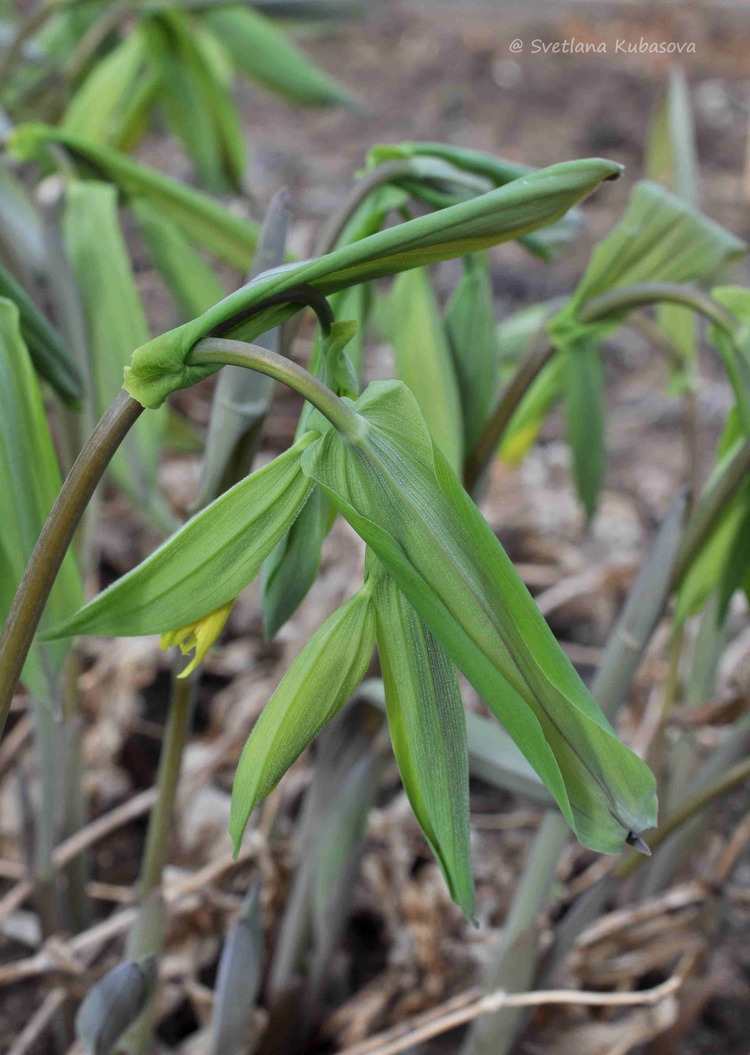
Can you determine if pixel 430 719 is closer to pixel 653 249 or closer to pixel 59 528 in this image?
pixel 59 528

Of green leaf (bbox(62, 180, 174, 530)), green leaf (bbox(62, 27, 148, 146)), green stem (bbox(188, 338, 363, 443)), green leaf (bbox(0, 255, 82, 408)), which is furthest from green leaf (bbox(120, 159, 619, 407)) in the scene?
green leaf (bbox(62, 27, 148, 146))

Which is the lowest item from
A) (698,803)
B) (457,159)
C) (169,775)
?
(698,803)

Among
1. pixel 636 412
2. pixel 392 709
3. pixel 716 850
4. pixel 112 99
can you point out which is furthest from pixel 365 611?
pixel 636 412

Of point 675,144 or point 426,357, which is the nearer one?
point 426,357

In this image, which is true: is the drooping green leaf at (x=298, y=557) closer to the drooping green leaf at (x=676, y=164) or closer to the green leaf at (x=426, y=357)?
the green leaf at (x=426, y=357)

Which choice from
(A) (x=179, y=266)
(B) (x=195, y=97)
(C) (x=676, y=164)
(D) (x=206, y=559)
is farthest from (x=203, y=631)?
(B) (x=195, y=97)

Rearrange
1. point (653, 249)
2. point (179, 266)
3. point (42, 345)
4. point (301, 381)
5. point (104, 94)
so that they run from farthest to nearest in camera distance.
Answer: point (104, 94), point (179, 266), point (653, 249), point (42, 345), point (301, 381)

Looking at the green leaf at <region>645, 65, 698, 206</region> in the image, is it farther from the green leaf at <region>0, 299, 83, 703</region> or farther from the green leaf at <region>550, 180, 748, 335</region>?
the green leaf at <region>0, 299, 83, 703</region>

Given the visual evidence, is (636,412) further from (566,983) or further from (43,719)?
(43,719)

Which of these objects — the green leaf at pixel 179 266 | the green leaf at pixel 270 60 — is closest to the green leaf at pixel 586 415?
the green leaf at pixel 179 266
